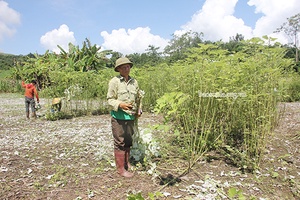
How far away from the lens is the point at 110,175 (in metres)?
3.45

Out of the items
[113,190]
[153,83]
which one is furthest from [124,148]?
[153,83]

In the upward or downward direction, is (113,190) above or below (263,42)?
below

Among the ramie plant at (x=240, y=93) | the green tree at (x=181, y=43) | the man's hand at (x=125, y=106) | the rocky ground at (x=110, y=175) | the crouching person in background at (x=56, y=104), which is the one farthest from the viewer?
the green tree at (x=181, y=43)

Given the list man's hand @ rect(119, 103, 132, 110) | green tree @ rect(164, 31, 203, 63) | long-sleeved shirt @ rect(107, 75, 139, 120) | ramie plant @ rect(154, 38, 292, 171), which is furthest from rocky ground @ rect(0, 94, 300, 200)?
green tree @ rect(164, 31, 203, 63)

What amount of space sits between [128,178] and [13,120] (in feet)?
19.9

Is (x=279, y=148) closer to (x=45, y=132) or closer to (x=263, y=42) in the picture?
(x=263, y=42)

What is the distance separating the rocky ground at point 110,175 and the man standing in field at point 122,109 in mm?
348

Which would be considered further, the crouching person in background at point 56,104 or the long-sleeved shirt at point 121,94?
the crouching person in background at point 56,104

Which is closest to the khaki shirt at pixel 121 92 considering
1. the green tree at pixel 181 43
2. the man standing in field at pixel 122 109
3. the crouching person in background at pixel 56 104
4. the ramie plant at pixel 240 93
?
the man standing in field at pixel 122 109

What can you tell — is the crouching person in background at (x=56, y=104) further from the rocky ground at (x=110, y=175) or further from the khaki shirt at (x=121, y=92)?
the khaki shirt at (x=121, y=92)

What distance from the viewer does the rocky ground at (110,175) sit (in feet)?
9.71

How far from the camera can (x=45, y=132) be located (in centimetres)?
598

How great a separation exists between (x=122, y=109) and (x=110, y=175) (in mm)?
994

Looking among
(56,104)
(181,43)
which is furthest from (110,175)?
(181,43)
